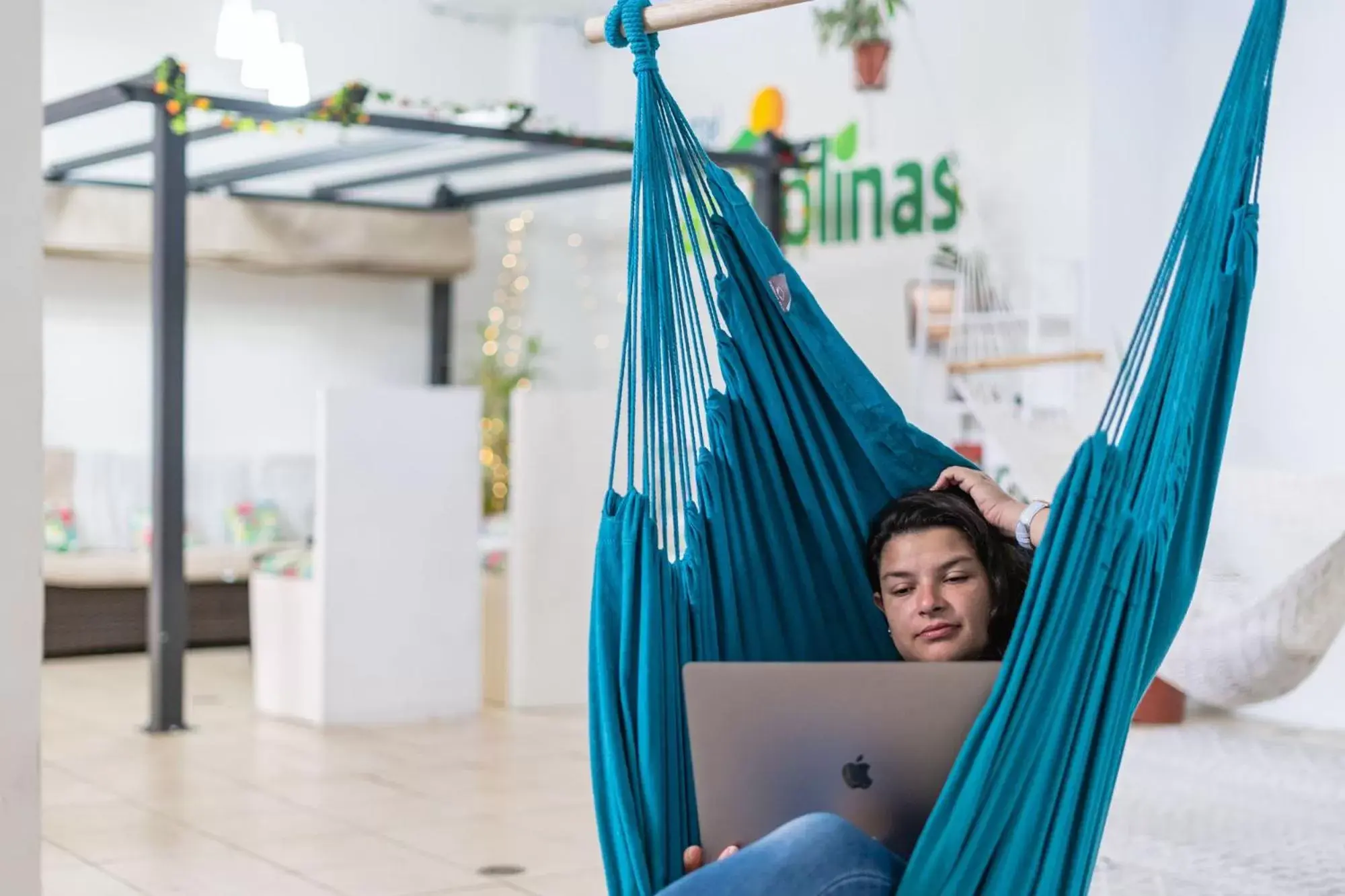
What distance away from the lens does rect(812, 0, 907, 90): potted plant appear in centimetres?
643

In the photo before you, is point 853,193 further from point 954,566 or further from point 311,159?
point 954,566

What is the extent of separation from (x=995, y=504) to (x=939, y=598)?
139 mm

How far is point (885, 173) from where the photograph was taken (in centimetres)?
677

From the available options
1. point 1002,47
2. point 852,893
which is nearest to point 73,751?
point 852,893

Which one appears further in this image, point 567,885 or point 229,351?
point 229,351

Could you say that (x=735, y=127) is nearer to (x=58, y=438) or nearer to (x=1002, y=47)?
(x=1002, y=47)

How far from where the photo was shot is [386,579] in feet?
16.8

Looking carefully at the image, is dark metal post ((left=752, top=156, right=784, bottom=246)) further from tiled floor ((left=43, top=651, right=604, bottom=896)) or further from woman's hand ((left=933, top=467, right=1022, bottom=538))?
woman's hand ((left=933, top=467, right=1022, bottom=538))

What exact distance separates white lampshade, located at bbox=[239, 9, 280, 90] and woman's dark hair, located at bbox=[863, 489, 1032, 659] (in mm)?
3114

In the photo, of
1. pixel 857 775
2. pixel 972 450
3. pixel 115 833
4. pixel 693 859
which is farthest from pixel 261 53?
pixel 857 775

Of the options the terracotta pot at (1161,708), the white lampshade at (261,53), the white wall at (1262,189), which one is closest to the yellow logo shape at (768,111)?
the white wall at (1262,189)

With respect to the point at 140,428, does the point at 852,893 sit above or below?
below

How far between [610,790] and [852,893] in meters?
0.37

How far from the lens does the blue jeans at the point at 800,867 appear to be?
1717 millimetres
